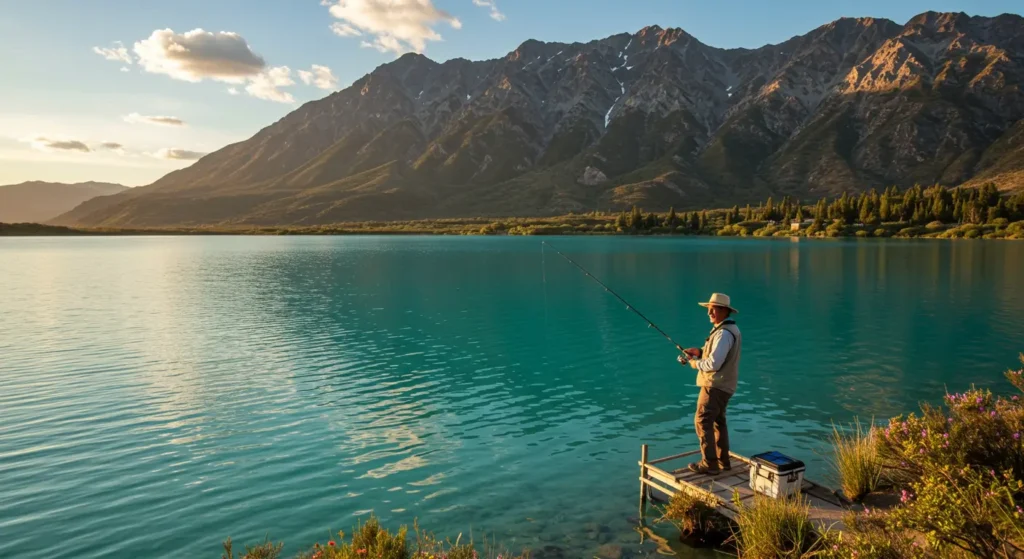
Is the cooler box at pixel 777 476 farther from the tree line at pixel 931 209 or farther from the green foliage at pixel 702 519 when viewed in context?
the tree line at pixel 931 209

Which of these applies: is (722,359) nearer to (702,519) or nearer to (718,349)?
(718,349)

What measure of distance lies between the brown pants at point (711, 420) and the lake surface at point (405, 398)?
2198 millimetres

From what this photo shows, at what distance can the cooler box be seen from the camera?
11094 mm

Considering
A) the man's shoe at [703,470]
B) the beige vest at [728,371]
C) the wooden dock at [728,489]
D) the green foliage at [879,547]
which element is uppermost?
the beige vest at [728,371]

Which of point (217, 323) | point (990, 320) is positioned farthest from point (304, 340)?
point (990, 320)

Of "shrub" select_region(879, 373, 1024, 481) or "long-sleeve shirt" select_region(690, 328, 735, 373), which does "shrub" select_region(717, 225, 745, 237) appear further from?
"long-sleeve shirt" select_region(690, 328, 735, 373)

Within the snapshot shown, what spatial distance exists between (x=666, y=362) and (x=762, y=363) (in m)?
4.39

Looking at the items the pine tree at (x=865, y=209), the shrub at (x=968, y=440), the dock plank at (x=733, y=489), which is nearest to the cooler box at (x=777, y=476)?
the dock plank at (x=733, y=489)

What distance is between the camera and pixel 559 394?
2347cm

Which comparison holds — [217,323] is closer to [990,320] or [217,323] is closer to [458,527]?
[458,527]

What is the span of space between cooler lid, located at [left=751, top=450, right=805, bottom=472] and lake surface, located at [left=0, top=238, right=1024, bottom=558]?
2.77 metres

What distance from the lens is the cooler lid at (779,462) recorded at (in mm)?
11156

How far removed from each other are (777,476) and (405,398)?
14.5 meters

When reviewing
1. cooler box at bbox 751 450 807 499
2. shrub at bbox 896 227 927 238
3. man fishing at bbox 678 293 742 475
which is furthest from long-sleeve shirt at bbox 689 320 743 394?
shrub at bbox 896 227 927 238
